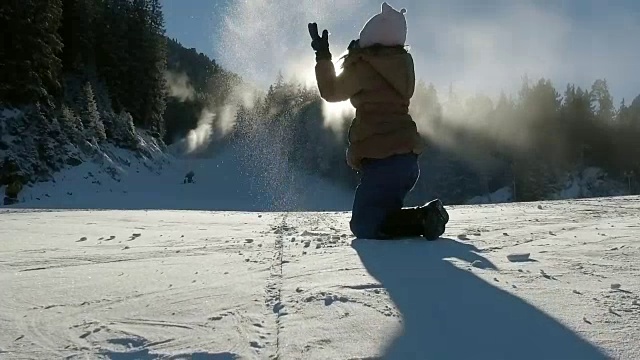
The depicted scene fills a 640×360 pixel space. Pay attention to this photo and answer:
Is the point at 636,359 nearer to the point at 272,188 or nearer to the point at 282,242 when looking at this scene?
the point at 282,242

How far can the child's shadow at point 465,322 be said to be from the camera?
1.07 m

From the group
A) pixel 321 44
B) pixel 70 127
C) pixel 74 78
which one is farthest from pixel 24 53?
pixel 321 44

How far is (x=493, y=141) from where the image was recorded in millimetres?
39031

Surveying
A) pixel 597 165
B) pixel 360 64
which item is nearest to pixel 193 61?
pixel 597 165

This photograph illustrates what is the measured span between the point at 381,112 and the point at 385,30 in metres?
0.52

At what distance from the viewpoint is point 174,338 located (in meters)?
1.19

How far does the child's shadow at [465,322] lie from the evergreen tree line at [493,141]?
32113 mm

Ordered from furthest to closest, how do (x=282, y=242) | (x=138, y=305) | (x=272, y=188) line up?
(x=272, y=188)
(x=282, y=242)
(x=138, y=305)

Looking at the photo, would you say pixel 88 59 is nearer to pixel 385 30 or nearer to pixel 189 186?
pixel 189 186

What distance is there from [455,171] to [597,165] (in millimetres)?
10223

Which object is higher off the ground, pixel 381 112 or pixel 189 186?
pixel 189 186

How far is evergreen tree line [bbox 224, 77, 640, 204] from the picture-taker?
116ft

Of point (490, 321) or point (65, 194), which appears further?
point (65, 194)

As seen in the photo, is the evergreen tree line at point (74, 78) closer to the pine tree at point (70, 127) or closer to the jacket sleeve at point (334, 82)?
the pine tree at point (70, 127)
